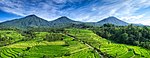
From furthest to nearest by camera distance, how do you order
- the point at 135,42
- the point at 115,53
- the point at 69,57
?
the point at 135,42 < the point at 115,53 < the point at 69,57

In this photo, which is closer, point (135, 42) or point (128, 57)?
point (128, 57)

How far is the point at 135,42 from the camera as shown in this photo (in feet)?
341

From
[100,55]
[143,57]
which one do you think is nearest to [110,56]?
[100,55]

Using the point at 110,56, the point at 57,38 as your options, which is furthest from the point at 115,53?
the point at 57,38

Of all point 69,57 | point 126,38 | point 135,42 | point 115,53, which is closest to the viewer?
point 69,57

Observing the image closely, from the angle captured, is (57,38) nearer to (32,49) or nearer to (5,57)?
(32,49)

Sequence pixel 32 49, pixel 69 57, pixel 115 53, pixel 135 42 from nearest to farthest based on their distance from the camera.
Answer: pixel 69 57 < pixel 115 53 < pixel 32 49 < pixel 135 42

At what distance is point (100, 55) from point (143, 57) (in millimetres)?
14664

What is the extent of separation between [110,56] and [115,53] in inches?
178

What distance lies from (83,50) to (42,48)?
60.3 feet

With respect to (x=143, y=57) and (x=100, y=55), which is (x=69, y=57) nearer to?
(x=100, y=55)

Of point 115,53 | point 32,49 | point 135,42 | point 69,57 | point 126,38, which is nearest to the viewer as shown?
point 69,57

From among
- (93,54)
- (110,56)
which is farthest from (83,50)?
(110,56)

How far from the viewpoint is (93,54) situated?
250 feet
